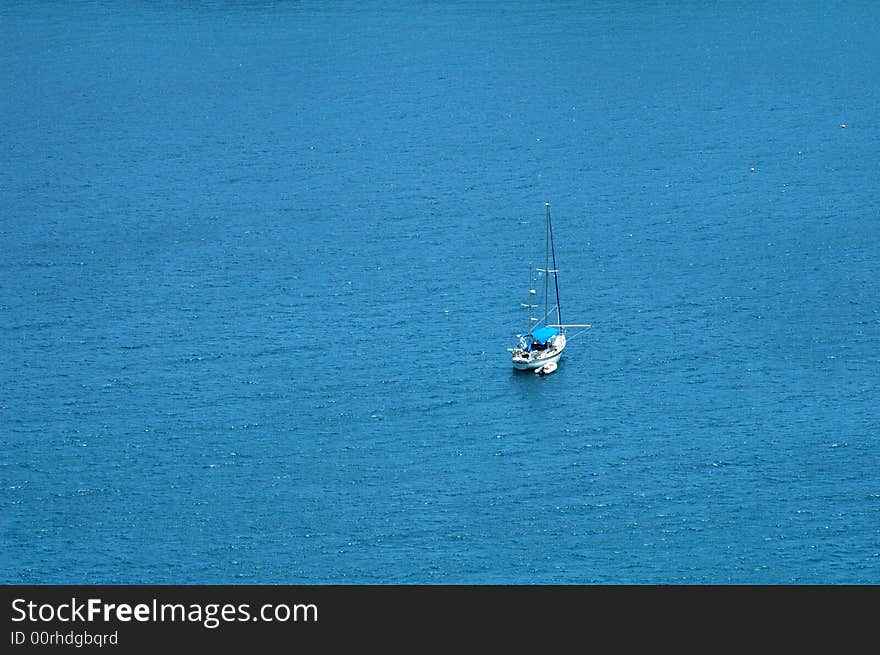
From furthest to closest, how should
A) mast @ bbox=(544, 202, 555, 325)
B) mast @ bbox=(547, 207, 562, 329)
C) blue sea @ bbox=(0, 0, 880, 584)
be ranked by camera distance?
mast @ bbox=(544, 202, 555, 325) → mast @ bbox=(547, 207, 562, 329) → blue sea @ bbox=(0, 0, 880, 584)

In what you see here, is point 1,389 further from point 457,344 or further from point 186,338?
point 457,344

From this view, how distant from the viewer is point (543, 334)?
488ft

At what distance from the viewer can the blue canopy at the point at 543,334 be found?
486ft

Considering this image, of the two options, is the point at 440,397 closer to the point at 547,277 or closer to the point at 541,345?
the point at 541,345

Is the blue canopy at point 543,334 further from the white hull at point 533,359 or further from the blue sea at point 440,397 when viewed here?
the blue sea at point 440,397

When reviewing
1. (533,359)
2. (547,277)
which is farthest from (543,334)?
(547,277)

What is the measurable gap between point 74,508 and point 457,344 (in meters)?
44.8

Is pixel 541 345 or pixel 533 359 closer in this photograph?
pixel 533 359

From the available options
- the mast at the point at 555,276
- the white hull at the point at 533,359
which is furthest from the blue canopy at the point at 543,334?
the mast at the point at 555,276

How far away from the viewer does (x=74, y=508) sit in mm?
123812

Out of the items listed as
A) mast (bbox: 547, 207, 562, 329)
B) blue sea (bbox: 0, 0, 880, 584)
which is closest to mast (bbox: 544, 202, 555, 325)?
mast (bbox: 547, 207, 562, 329)

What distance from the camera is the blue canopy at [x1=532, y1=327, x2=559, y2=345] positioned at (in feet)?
486

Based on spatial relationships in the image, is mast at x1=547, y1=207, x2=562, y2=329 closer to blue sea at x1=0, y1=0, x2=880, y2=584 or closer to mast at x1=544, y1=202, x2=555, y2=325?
mast at x1=544, y1=202, x2=555, y2=325
